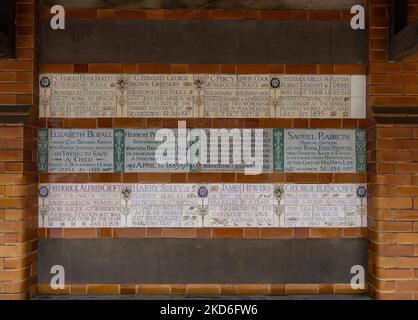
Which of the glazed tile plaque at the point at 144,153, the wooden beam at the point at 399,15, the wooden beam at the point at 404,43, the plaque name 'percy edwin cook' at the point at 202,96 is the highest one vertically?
the wooden beam at the point at 399,15

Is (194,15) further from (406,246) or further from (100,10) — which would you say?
(406,246)

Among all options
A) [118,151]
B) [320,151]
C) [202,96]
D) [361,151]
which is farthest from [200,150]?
[361,151]

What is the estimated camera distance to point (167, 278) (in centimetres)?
385

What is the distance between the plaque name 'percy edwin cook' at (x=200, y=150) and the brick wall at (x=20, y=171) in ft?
0.84

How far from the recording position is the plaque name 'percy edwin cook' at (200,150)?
388cm

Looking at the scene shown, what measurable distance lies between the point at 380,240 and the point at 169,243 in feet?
6.66

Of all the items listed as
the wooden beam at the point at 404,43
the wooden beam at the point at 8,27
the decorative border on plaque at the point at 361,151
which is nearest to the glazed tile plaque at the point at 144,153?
the wooden beam at the point at 8,27

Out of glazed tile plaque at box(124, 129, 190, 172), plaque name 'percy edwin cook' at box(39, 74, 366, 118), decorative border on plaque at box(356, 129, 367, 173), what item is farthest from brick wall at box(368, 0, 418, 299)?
glazed tile plaque at box(124, 129, 190, 172)

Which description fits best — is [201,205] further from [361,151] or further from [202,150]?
[361,151]

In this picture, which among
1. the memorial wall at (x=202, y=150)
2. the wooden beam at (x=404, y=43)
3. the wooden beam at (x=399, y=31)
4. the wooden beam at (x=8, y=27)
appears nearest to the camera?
the wooden beam at (x=404, y=43)

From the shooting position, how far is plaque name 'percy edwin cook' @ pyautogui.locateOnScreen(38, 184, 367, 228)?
3.86 meters

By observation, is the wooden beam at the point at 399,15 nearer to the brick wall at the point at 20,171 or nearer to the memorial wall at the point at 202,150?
the memorial wall at the point at 202,150

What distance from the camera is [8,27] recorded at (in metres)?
3.64

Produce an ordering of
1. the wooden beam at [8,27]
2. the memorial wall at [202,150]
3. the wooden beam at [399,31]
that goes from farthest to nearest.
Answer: the memorial wall at [202,150] < the wooden beam at [8,27] < the wooden beam at [399,31]
